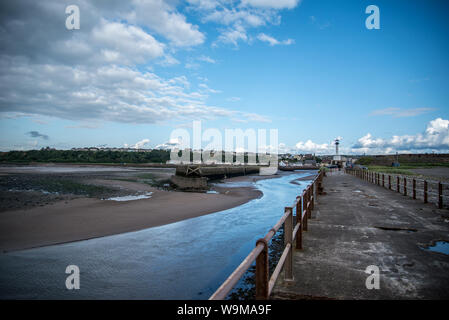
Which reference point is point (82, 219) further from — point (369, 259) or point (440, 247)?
point (440, 247)

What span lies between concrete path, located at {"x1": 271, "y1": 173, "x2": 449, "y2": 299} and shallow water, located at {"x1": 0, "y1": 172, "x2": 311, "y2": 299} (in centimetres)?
269

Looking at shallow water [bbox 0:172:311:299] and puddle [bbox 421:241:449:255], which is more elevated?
puddle [bbox 421:241:449:255]

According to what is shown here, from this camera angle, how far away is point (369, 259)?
16.2ft

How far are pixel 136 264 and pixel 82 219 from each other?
659cm

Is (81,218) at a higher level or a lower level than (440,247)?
lower

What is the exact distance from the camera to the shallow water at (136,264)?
5902mm

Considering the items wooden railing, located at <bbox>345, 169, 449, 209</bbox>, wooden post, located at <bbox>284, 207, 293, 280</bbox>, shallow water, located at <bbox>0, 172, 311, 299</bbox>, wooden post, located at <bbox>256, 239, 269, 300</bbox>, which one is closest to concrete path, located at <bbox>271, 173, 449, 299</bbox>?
wooden post, located at <bbox>284, 207, 293, 280</bbox>

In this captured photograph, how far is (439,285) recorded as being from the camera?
3.82 meters

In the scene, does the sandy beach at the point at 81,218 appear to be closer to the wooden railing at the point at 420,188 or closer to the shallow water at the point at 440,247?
the shallow water at the point at 440,247

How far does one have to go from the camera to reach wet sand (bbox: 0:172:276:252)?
9664 mm

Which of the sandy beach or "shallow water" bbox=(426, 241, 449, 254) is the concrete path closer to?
"shallow water" bbox=(426, 241, 449, 254)

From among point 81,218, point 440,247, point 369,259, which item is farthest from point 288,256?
point 81,218
